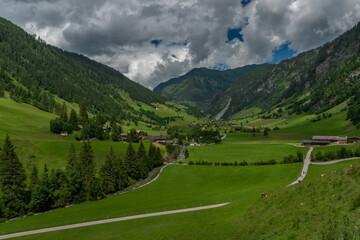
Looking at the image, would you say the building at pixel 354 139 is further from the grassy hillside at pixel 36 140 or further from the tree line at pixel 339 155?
the grassy hillside at pixel 36 140

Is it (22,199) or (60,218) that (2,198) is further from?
(60,218)

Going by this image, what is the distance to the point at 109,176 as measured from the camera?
7706cm

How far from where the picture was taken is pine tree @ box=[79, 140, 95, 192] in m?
72.8

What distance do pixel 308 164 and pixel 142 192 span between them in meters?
68.2

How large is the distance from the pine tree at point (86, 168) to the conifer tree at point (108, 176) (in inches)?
133

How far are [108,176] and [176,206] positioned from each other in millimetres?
34665

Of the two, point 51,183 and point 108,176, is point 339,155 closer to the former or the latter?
point 108,176

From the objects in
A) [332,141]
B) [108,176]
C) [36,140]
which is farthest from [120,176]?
[332,141]

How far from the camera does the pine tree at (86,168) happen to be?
7281cm

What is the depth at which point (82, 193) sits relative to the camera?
68500mm

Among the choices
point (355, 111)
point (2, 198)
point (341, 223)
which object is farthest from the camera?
point (355, 111)

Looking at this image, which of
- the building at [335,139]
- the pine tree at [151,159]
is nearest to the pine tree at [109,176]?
the pine tree at [151,159]

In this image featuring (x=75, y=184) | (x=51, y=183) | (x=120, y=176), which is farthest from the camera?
(x=120, y=176)

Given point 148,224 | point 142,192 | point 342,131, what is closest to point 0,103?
point 142,192
